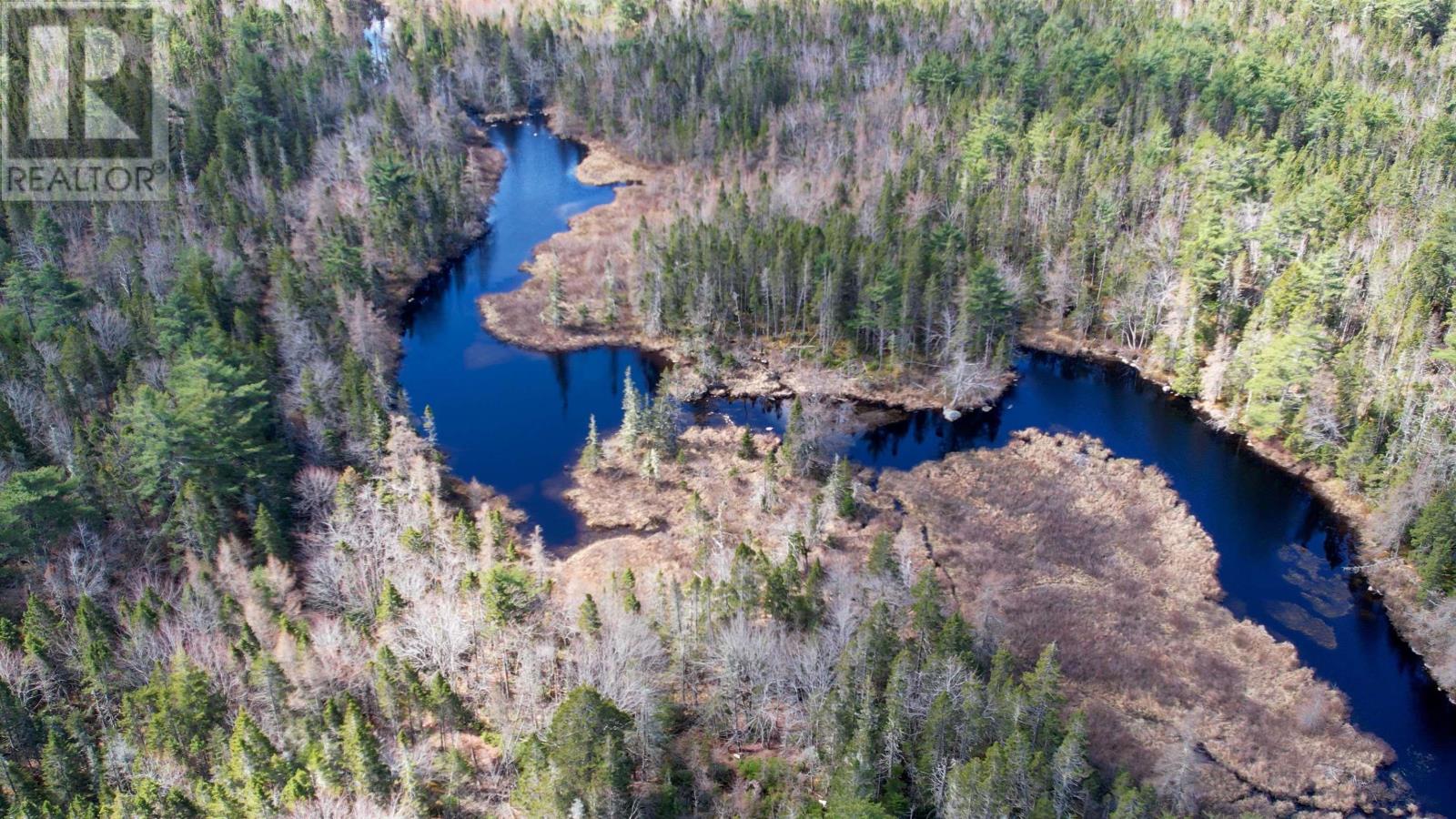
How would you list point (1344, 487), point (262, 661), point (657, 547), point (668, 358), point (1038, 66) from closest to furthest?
point (262, 661)
point (657, 547)
point (1344, 487)
point (668, 358)
point (1038, 66)

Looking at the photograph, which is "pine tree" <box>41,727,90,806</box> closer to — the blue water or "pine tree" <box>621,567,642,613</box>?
"pine tree" <box>621,567,642,613</box>

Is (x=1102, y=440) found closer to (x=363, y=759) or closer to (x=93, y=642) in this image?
(x=363, y=759)

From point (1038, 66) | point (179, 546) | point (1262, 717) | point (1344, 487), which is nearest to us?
point (1262, 717)

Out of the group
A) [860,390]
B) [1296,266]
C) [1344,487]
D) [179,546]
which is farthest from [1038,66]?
[179,546]

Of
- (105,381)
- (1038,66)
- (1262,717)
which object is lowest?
(1262,717)

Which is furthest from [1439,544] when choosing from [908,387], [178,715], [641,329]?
[178,715]

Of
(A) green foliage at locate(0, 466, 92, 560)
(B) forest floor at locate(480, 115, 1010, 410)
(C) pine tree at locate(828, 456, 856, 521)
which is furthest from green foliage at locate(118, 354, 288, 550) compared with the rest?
(C) pine tree at locate(828, 456, 856, 521)

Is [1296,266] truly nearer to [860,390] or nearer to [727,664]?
[860,390]
